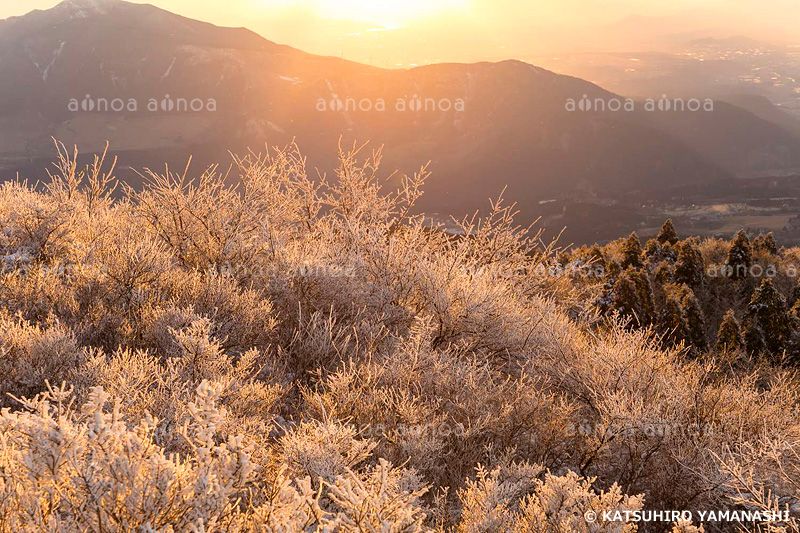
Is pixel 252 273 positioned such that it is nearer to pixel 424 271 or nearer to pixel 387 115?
pixel 424 271

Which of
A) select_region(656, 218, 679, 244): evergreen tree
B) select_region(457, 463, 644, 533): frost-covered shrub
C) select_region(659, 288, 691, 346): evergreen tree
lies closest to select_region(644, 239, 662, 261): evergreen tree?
select_region(656, 218, 679, 244): evergreen tree

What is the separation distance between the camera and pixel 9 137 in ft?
488

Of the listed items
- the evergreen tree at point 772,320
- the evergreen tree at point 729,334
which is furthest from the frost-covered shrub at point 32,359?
the evergreen tree at point 772,320

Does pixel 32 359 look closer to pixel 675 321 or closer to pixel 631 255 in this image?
pixel 675 321

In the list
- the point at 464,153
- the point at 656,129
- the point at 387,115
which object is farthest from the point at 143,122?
the point at 656,129

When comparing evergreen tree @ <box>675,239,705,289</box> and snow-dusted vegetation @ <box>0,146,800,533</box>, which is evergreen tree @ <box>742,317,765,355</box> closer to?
evergreen tree @ <box>675,239,705,289</box>

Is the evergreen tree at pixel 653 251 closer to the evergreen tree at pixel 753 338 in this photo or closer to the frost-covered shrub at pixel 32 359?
the evergreen tree at pixel 753 338

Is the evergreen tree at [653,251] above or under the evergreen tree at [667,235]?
under

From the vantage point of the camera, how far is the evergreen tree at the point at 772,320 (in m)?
13.9

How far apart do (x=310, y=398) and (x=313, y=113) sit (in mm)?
164985

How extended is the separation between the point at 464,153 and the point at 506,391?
168532 millimetres

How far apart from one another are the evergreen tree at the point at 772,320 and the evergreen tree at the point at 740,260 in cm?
760

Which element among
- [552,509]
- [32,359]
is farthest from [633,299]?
[32,359]

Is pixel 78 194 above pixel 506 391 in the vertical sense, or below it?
above
